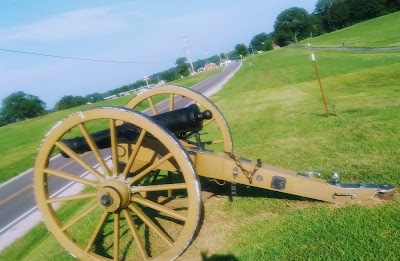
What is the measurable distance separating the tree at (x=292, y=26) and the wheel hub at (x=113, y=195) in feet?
441

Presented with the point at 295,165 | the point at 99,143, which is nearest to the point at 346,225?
the point at 295,165

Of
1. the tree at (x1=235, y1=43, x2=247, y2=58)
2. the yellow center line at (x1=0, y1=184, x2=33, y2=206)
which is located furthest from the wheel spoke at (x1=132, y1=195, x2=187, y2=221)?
the tree at (x1=235, y1=43, x2=247, y2=58)

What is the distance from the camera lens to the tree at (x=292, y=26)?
438 feet

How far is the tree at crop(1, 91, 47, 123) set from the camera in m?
87.1

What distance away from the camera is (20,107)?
8688 cm

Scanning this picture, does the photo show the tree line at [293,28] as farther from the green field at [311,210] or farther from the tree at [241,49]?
the green field at [311,210]

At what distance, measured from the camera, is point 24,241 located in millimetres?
7348

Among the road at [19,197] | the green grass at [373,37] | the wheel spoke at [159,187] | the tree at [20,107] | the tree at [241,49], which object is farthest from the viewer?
the tree at [241,49]

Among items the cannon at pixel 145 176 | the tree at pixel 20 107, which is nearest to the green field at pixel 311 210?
the cannon at pixel 145 176

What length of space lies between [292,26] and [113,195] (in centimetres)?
14145

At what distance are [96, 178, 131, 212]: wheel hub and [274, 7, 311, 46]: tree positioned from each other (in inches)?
5293

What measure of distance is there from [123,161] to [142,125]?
109cm

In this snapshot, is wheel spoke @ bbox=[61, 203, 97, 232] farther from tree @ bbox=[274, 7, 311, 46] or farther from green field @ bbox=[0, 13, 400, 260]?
tree @ bbox=[274, 7, 311, 46]

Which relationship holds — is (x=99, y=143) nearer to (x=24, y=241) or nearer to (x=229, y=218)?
(x=229, y=218)
